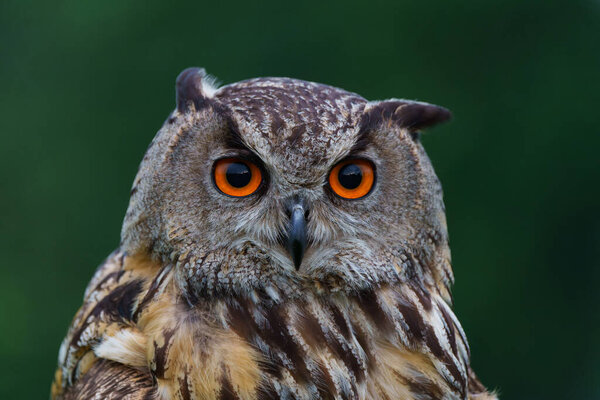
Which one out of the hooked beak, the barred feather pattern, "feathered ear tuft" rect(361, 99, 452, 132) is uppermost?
"feathered ear tuft" rect(361, 99, 452, 132)

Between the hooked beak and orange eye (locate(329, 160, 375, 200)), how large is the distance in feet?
0.32

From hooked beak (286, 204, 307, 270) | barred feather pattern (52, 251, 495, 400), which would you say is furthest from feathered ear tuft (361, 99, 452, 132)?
barred feather pattern (52, 251, 495, 400)

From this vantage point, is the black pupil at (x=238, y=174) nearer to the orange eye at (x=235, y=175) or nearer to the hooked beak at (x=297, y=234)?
the orange eye at (x=235, y=175)

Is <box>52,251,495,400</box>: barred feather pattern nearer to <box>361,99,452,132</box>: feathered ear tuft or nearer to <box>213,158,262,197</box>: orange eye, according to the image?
<box>213,158,262,197</box>: orange eye

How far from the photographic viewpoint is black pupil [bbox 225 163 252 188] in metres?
1.33

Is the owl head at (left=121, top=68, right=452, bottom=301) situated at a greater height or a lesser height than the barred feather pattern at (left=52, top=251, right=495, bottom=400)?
greater

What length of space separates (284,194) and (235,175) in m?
0.11

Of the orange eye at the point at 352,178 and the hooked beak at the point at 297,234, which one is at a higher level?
the orange eye at the point at 352,178

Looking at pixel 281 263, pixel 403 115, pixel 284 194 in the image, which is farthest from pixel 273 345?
pixel 403 115

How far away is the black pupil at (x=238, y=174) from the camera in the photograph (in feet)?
4.38

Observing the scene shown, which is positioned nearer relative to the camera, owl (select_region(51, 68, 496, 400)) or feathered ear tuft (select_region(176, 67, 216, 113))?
owl (select_region(51, 68, 496, 400))

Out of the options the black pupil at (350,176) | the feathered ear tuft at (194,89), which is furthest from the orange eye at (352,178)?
the feathered ear tuft at (194,89)

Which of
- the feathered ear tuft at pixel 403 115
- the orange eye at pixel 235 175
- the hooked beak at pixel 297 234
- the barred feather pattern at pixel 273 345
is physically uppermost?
the feathered ear tuft at pixel 403 115

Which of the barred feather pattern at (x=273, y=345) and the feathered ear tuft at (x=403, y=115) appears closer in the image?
the barred feather pattern at (x=273, y=345)
